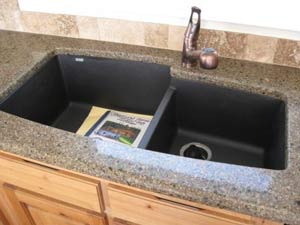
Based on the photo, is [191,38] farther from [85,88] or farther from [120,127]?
[85,88]

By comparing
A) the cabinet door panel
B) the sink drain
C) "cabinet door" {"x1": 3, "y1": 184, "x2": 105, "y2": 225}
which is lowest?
"cabinet door" {"x1": 3, "y1": 184, "x2": 105, "y2": 225}

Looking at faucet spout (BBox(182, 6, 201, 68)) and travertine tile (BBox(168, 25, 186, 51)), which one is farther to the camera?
travertine tile (BBox(168, 25, 186, 51))

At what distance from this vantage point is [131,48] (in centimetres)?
120

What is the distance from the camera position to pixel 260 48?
1062mm

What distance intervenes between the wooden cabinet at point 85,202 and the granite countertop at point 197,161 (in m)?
0.07

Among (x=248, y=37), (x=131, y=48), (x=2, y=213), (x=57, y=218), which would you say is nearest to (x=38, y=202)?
(x=57, y=218)

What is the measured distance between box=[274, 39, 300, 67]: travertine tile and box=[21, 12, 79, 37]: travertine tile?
0.86m

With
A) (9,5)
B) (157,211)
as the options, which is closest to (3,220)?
(157,211)

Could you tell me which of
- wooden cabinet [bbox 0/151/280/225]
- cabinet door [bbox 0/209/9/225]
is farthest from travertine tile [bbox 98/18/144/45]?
cabinet door [bbox 0/209/9/225]

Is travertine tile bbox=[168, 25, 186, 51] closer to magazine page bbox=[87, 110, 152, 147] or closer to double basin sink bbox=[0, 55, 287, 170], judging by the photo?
double basin sink bbox=[0, 55, 287, 170]

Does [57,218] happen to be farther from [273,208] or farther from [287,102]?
[287,102]

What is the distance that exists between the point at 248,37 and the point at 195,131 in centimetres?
42

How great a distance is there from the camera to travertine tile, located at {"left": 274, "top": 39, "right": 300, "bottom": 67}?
1.02m

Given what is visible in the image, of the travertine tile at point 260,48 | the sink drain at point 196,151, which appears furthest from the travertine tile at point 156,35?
the sink drain at point 196,151
